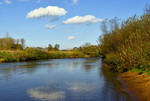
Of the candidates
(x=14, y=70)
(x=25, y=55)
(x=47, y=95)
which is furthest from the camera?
(x=25, y=55)

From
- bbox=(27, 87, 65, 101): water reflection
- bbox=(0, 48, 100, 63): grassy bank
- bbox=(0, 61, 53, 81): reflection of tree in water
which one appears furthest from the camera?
bbox=(0, 48, 100, 63): grassy bank

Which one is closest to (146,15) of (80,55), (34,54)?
(34,54)

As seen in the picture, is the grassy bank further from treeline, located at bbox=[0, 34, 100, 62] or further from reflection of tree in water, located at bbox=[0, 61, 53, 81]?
reflection of tree in water, located at bbox=[0, 61, 53, 81]

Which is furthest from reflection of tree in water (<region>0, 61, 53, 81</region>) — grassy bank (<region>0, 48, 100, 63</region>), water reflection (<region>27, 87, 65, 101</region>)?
grassy bank (<region>0, 48, 100, 63</region>)

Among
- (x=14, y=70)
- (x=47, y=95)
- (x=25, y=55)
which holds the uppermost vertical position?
(x=25, y=55)

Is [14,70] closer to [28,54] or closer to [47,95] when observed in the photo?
[47,95]

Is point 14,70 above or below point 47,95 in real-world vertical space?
above

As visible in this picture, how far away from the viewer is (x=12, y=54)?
4353 cm

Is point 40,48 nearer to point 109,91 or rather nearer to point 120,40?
point 120,40

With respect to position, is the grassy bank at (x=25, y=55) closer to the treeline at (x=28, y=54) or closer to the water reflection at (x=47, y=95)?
the treeline at (x=28, y=54)

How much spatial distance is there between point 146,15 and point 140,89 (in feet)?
36.5

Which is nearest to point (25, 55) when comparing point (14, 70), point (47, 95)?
point (14, 70)

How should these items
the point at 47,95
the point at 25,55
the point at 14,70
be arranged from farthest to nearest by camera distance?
the point at 25,55, the point at 14,70, the point at 47,95

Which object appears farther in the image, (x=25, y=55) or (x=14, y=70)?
(x=25, y=55)
